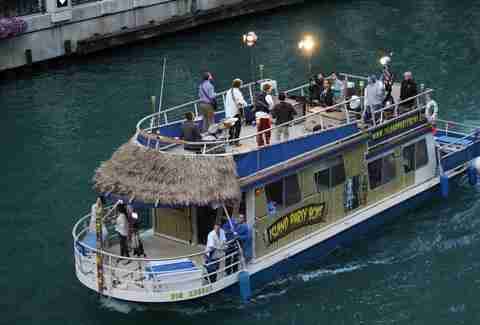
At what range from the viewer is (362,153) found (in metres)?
30.9

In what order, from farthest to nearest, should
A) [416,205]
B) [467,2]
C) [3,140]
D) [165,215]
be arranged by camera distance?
1. [467,2]
2. [3,140]
3. [416,205]
4. [165,215]

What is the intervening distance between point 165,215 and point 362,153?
20.3 feet

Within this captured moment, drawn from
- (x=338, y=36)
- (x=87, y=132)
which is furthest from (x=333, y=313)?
(x=338, y=36)

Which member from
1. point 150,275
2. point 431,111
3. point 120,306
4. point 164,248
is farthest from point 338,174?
point 120,306

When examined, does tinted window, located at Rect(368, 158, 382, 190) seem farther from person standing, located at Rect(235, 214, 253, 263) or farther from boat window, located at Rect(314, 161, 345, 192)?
person standing, located at Rect(235, 214, 253, 263)

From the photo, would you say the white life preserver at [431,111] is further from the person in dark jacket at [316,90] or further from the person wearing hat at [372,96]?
the person in dark jacket at [316,90]

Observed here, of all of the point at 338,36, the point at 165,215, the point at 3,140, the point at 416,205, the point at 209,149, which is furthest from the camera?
the point at 338,36

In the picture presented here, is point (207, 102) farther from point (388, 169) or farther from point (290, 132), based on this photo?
point (388, 169)

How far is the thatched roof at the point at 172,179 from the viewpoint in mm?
26344

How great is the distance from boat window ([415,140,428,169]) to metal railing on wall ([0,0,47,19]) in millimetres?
26597

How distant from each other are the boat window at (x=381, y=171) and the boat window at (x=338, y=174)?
1326mm

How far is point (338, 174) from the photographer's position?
99.5 feet

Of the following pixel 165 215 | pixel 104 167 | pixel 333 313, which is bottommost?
pixel 333 313

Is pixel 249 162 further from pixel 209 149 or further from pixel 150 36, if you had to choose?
pixel 150 36
